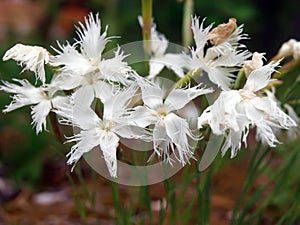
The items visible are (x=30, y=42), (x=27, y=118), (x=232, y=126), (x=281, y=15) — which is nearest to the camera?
(x=232, y=126)

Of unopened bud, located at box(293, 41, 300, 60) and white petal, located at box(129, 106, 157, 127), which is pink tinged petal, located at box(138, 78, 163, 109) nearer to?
white petal, located at box(129, 106, 157, 127)

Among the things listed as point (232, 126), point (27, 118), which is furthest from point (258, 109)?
point (27, 118)

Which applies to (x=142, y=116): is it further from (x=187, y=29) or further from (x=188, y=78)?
(x=187, y=29)

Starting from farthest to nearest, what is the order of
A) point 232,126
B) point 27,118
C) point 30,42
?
point 30,42, point 27,118, point 232,126

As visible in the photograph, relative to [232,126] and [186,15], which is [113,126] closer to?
[232,126]

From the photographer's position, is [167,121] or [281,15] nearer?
[167,121]

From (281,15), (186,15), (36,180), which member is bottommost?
(36,180)

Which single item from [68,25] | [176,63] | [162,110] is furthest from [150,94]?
[68,25]
